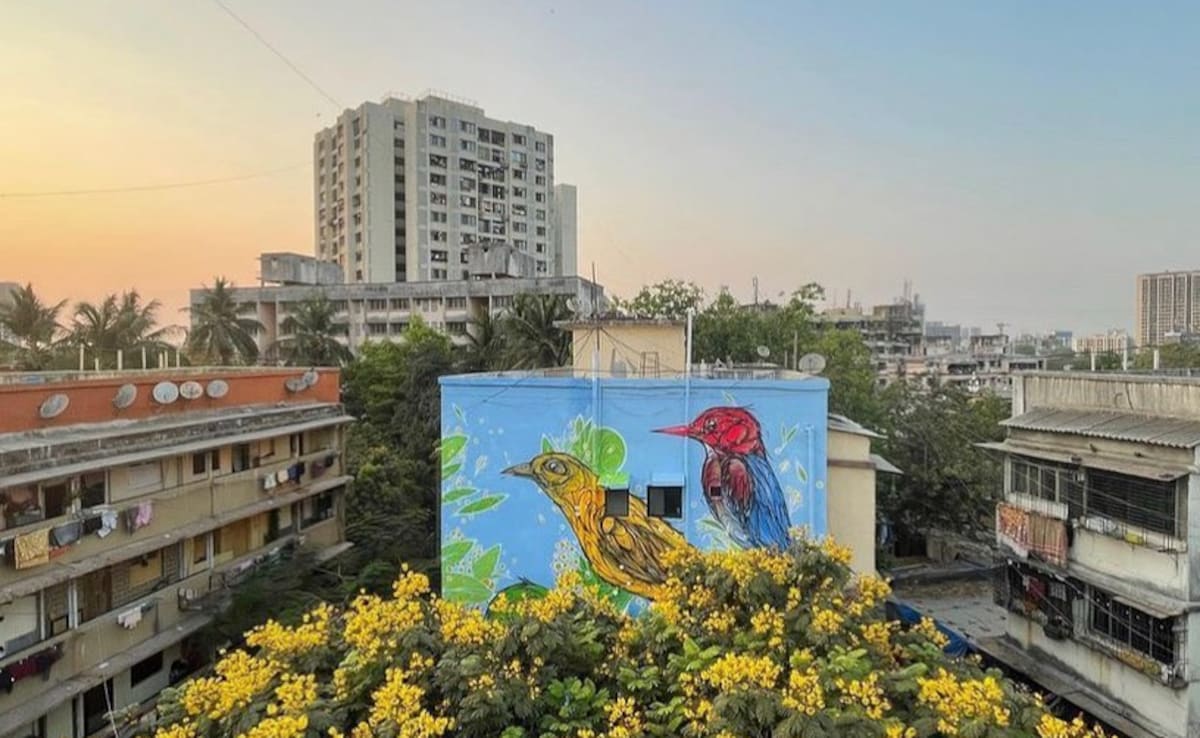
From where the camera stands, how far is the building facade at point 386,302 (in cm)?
4062

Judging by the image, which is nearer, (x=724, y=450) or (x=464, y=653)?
(x=464, y=653)

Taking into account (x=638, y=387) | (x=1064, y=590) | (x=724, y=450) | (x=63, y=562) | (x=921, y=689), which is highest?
(x=638, y=387)

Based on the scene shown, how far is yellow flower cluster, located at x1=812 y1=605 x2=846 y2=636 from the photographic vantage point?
18.5 ft

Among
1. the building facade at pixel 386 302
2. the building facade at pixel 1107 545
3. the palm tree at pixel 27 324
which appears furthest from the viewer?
the building facade at pixel 386 302

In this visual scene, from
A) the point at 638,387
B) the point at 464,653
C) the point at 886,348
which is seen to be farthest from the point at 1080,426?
the point at 886,348

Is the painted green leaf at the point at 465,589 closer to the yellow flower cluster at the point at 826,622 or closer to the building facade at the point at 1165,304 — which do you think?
the yellow flower cluster at the point at 826,622

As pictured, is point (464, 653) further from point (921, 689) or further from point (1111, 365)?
point (1111, 365)

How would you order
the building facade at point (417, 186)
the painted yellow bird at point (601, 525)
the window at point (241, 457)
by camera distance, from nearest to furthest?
the painted yellow bird at point (601, 525) < the window at point (241, 457) < the building facade at point (417, 186)

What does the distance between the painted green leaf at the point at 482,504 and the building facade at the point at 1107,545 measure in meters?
9.43

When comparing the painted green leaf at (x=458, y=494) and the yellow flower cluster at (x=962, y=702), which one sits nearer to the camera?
the yellow flower cluster at (x=962, y=702)

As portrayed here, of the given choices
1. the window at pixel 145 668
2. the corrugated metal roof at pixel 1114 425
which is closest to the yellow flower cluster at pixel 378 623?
the window at pixel 145 668

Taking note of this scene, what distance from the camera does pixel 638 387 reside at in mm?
10914

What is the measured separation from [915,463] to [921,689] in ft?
61.2

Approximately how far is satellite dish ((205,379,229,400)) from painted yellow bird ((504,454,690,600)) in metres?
8.46
